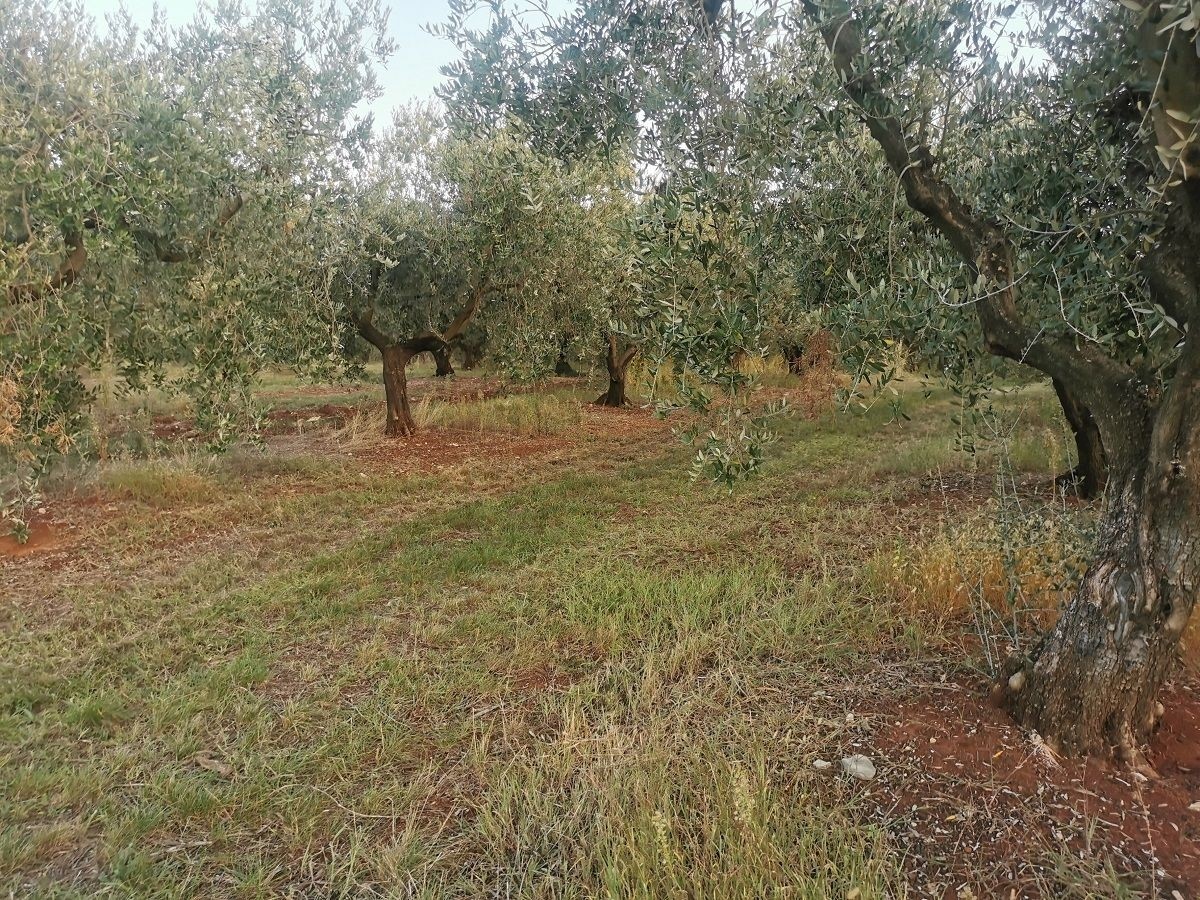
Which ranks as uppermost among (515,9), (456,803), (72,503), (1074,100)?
(515,9)

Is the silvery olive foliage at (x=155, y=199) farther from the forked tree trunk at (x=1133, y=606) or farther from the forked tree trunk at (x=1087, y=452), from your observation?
the forked tree trunk at (x=1087, y=452)

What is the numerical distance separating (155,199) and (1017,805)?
24.6 ft

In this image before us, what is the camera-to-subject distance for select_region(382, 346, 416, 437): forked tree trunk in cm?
1378

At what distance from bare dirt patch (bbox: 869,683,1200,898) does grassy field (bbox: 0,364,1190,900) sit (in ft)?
0.08

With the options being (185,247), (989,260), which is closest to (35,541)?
(185,247)

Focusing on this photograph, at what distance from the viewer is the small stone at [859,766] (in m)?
3.20

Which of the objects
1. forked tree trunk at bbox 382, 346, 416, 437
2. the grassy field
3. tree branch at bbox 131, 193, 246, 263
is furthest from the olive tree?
the grassy field

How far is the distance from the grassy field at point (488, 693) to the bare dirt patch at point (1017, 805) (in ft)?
0.08

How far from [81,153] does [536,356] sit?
27.8 ft

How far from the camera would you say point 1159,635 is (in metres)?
3.12

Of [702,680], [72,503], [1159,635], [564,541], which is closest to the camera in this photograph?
[1159,635]

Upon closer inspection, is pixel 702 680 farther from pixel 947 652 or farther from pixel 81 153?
pixel 81 153

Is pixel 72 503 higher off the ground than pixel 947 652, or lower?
higher

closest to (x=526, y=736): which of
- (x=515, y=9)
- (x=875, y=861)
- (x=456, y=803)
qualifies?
(x=456, y=803)
